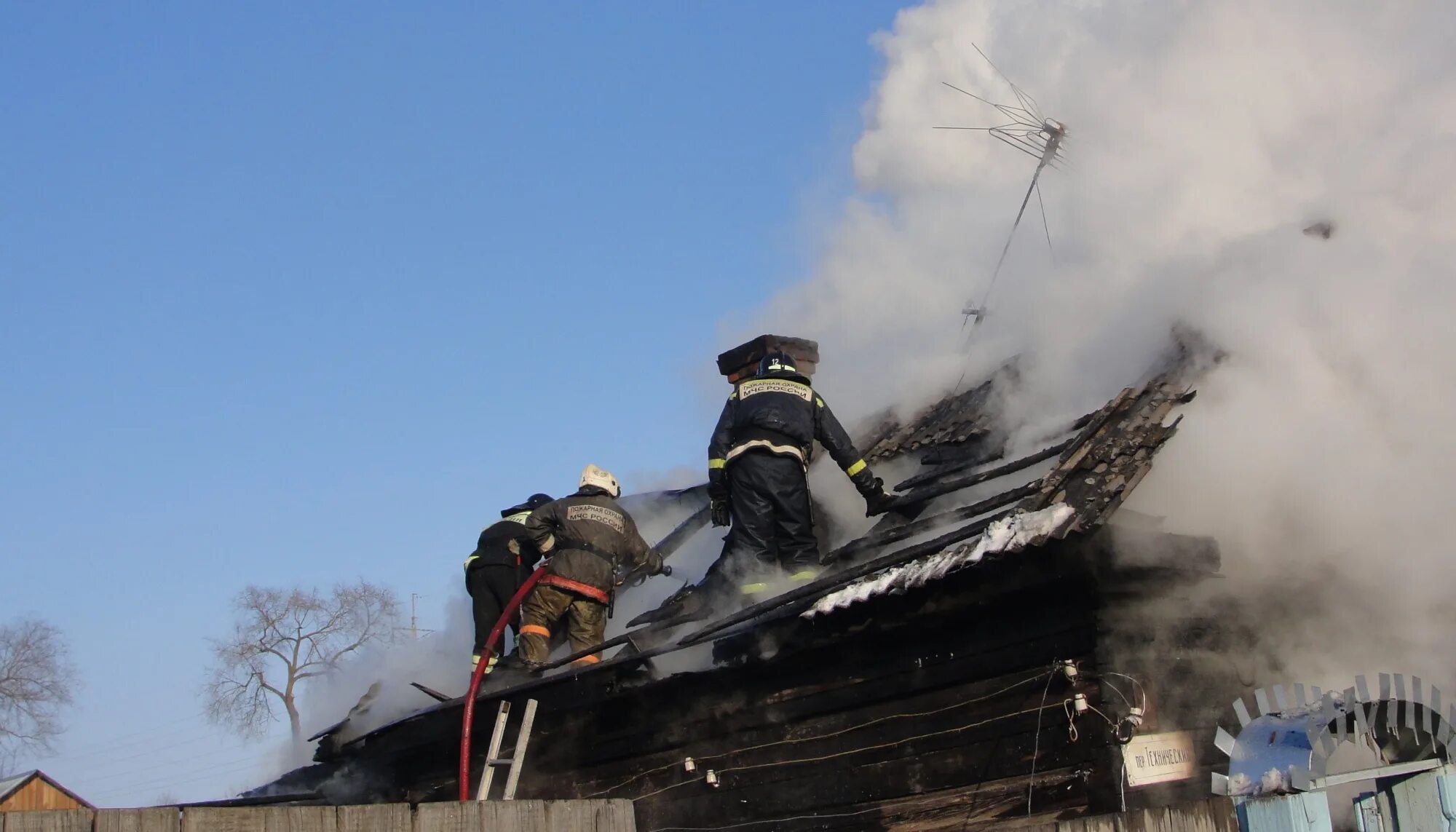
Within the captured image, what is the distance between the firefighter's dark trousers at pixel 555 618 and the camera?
360 inches

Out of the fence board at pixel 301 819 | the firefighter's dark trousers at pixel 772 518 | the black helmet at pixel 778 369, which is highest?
the black helmet at pixel 778 369

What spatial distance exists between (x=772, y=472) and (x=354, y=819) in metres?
5.28

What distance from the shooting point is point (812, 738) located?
24.7ft

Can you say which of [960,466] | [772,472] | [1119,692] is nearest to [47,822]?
[1119,692]

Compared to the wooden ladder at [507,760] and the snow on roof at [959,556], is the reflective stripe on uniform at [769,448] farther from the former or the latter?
the wooden ladder at [507,760]

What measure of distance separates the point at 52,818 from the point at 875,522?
23.0 feet

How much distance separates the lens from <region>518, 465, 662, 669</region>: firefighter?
916 cm

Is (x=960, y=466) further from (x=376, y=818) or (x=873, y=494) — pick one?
(x=376, y=818)

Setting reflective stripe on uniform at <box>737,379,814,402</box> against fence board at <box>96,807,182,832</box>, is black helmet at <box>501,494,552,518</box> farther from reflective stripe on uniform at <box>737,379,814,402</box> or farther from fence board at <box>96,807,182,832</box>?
fence board at <box>96,807,182,832</box>

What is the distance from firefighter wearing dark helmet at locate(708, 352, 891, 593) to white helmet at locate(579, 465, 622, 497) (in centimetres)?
91

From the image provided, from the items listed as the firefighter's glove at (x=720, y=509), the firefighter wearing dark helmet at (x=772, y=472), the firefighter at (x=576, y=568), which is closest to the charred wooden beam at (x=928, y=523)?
the firefighter wearing dark helmet at (x=772, y=472)

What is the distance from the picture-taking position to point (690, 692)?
8141mm

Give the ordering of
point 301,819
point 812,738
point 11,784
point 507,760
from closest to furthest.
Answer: point 301,819 → point 812,738 → point 507,760 → point 11,784

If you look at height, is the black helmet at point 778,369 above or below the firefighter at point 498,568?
above
